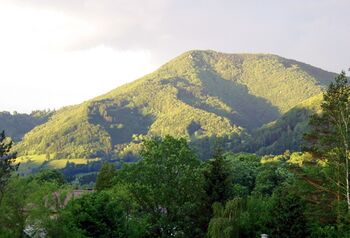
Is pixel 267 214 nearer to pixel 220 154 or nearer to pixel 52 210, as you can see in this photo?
pixel 220 154

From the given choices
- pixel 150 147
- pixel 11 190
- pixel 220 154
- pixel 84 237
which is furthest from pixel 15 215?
pixel 220 154

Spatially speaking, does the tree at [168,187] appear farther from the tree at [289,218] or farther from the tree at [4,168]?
the tree at [4,168]

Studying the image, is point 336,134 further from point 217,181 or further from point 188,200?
point 188,200

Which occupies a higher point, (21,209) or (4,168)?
(4,168)

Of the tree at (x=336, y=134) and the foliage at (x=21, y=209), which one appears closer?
the foliage at (x=21, y=209)

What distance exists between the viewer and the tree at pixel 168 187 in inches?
1780

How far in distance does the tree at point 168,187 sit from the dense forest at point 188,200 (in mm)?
Answer: 93

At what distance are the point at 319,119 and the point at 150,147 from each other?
16.4 metres

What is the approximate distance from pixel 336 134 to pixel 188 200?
50.3ft

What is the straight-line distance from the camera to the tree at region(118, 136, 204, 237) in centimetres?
4522

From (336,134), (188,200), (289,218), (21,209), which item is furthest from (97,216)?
(336,134)

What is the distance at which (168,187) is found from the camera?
150 ft

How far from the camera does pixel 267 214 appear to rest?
3884cm

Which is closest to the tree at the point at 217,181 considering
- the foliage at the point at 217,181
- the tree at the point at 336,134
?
A: the foliage at the point at 217,181
